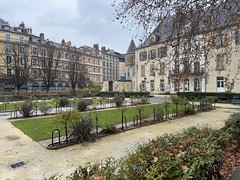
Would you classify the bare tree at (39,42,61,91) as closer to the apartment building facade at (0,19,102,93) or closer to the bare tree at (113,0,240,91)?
the apartment building facade at (0,19,102,93)

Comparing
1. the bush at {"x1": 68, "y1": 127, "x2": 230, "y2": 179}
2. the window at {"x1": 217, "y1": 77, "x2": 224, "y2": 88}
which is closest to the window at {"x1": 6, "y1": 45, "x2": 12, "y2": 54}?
the window at {"x1": 217, "y1": 77, "x2": 224, "y2": 88}

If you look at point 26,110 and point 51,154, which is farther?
point 26,110

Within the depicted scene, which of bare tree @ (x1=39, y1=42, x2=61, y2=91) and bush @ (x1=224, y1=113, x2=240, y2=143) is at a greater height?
bare tree @ (x1=39, y1=42, x2=61, y2=91)

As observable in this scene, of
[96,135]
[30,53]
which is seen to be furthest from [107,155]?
[30,53]

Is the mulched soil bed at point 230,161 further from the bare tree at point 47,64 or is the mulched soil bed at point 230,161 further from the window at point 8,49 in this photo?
the window at point 8,49

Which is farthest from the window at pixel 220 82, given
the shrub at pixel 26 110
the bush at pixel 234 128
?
the shrub at pixel 26 110

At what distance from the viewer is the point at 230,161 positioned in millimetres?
4328

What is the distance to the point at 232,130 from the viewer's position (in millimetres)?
5375

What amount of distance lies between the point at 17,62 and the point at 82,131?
121 feet

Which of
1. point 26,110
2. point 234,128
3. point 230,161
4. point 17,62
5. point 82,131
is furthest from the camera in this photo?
point 17,62

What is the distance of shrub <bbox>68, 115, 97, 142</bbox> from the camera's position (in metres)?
6.91

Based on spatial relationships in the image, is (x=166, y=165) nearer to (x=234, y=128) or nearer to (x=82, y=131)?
(x=234, y=128)

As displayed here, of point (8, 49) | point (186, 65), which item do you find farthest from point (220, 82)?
point (8, 49)

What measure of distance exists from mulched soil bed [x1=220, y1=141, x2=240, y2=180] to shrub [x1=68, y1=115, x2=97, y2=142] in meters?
4.41
